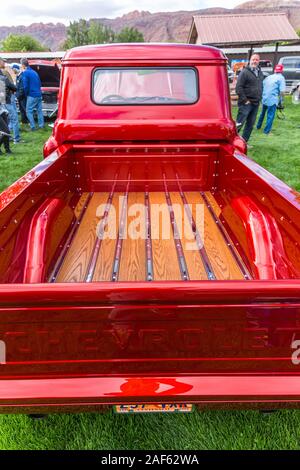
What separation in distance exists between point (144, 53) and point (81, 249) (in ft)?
6.15

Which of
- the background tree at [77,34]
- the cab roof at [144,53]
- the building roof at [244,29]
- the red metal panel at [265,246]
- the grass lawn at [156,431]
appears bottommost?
the grass lawn at [156,431]

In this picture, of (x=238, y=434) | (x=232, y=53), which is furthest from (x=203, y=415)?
(x=232, y=53)

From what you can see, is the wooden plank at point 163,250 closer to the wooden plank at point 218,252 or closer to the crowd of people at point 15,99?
the wooden plank at point 218,252

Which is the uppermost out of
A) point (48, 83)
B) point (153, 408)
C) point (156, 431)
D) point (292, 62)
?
point (292, 62)

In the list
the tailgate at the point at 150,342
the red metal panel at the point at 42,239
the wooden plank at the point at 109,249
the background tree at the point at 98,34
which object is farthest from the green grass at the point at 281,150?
the background tree at the point at 98,34

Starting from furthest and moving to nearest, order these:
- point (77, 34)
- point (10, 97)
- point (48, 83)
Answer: point (77, 34) → point (48, 83) → point (10, 97)

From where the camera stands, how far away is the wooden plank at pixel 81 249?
2.21 metres

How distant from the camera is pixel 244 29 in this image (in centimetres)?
1975

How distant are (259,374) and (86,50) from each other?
10.2 feet

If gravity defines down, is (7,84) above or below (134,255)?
above

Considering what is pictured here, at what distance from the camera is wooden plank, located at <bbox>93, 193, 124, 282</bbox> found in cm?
224

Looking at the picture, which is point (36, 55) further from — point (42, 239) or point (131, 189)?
point (42, 239)

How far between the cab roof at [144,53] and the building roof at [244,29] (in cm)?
1557

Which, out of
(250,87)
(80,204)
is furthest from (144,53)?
(250,87)
